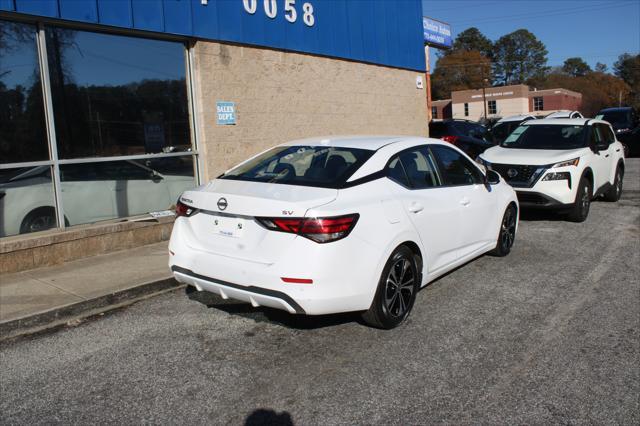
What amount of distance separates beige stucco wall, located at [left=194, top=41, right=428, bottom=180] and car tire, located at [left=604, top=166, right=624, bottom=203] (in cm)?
522

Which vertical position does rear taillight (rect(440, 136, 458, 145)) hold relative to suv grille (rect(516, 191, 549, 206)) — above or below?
above

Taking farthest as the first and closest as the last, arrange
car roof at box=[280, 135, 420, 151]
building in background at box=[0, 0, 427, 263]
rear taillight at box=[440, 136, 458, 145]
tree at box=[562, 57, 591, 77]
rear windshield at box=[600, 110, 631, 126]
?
tree at box=[562, 57, 591, 77] < rear windshield at box=[600, 110, 631, 126] < rear taillight at box=[440, 136, 458, 145] < building in background at box=[0, 0, 427, 263] < car roof at box=[280, 135, 420, 151]

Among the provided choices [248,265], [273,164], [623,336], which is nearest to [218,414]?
[248,265]

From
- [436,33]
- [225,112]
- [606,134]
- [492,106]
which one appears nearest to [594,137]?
[606,134]

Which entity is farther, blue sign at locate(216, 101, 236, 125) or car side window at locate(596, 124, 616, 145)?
car side window at locate(596, 124, 616, 145)

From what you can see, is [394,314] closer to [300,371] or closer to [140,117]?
[300,371]

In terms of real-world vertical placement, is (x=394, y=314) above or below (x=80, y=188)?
below

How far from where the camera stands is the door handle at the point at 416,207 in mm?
4953

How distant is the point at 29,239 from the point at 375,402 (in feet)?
17.0

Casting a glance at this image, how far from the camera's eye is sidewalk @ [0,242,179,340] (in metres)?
5.26

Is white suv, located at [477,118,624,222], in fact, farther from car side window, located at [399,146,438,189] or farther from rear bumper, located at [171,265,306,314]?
rear bumper, located at [171,265,306,314]

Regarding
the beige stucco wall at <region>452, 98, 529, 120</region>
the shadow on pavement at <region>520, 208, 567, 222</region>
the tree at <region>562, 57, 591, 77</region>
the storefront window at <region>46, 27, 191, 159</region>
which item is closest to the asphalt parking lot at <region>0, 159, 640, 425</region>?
the storefront window at <region>46, 27, 191, 159</region>

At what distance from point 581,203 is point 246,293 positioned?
7048 millimetres

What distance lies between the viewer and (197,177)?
9484mm
